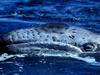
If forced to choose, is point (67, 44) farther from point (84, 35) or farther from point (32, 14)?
point (32, 14)

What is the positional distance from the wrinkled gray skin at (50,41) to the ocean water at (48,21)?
0.17 meters

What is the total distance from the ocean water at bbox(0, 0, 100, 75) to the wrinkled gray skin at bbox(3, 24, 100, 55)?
168mm

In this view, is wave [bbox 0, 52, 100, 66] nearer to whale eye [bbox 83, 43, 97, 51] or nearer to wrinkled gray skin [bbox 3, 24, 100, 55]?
wrinkled gray skin [bbox 3, 24, 100, 55]

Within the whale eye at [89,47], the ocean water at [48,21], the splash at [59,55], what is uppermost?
the whale eye at [89,47]

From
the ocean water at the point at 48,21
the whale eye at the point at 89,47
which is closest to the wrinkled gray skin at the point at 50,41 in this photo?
the whale eye at the point at 89,47

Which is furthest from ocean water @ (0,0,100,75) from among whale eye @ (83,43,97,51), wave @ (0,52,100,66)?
whale eye @ (83,43,97,51)

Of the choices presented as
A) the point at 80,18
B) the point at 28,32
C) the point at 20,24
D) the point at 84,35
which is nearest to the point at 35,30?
the point at 28,32

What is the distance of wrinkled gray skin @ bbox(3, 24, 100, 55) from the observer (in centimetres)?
1044

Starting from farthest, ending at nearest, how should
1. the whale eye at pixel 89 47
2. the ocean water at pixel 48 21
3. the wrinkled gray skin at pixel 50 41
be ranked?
the whale eye at pixel 89 47, the wrinkled gray skin at pixel 50 41, the ocean water at pixel 48 21

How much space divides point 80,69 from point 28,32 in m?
1.30

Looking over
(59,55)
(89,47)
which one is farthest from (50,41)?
(89,47)

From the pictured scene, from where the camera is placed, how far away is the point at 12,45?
34.2 ft

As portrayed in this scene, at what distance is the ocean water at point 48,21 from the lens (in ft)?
33.1

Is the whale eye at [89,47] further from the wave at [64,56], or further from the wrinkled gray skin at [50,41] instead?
the wave at [64,56]
